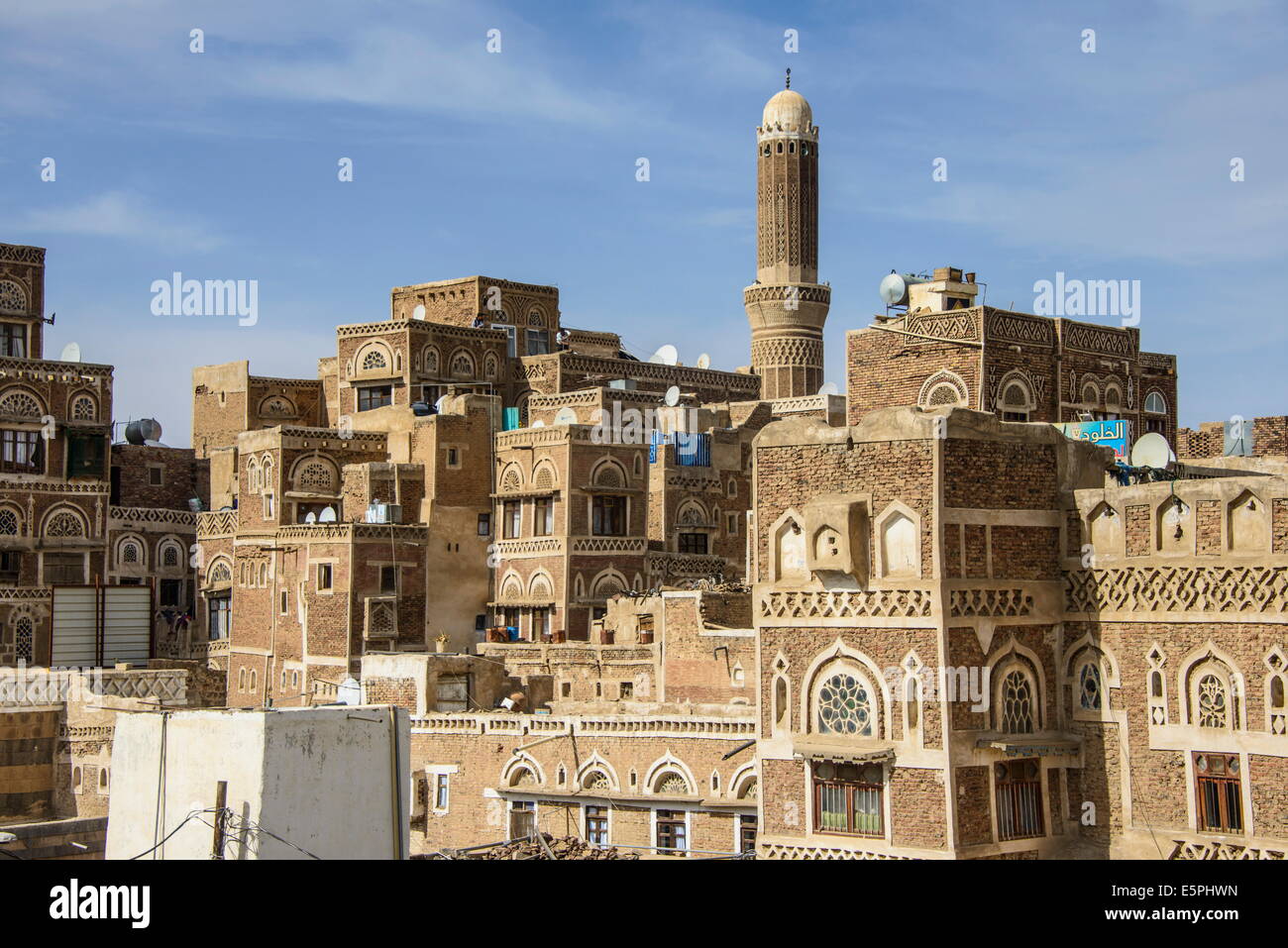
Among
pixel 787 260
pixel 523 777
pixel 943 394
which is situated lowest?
pixel 523 777

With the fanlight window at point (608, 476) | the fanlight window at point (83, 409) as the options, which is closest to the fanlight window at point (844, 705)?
the fanlight window at point (608, 476)

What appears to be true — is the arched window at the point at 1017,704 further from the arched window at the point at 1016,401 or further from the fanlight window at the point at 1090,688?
the arched window at the point at 1016,401

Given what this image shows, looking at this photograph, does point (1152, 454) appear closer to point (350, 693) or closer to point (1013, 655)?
point (1013, 655)

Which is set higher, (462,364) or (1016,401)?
(462,364)

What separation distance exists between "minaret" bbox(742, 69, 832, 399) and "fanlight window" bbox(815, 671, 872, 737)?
48.6 meters

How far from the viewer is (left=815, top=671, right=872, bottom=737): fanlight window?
22203 millimetres

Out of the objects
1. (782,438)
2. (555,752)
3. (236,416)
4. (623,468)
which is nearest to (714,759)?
(555,752)

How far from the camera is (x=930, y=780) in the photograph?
21.5 metres

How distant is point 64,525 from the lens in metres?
59.1

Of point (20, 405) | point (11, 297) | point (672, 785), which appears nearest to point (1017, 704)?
point (672, 785)

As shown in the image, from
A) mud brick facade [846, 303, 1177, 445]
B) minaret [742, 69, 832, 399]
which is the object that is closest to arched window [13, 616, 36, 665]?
minaret [742, 69, 832, 399]

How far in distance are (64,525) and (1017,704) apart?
1722 inches
